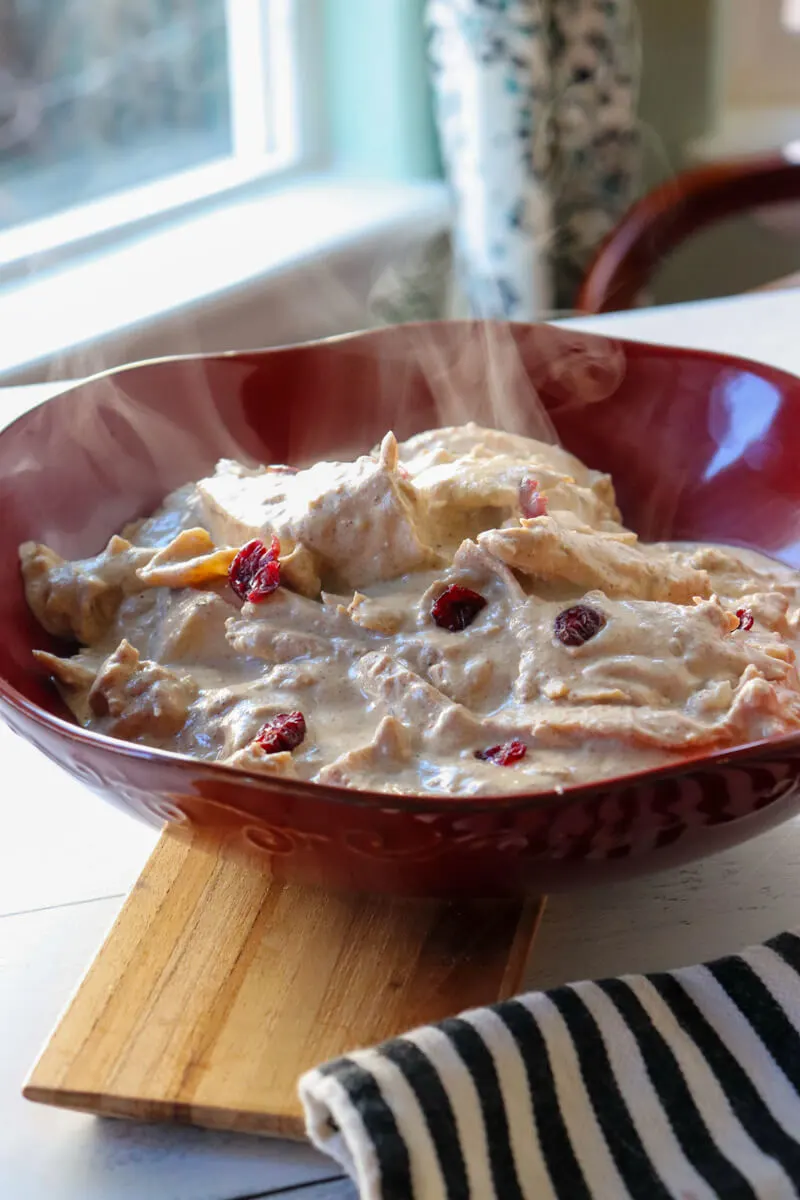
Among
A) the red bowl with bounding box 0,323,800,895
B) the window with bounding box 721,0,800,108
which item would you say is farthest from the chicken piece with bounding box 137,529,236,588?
the window with bounding box 721,0,800,108

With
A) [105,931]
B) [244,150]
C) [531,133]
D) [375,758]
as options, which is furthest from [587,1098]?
[244,150]

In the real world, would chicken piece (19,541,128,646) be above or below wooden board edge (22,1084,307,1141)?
above

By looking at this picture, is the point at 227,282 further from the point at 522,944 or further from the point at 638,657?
the point at 522,944

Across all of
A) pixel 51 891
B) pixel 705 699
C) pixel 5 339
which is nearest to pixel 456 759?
pixel 705 699

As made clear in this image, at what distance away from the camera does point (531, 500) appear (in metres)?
1.08

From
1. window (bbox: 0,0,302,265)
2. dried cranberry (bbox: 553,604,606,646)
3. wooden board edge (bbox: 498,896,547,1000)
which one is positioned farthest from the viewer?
window (bbox: 0,0,302,265)

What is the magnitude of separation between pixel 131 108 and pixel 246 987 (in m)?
2.44

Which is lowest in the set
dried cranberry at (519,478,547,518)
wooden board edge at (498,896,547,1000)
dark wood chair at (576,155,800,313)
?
dark wood chair at (576,155,800,313)

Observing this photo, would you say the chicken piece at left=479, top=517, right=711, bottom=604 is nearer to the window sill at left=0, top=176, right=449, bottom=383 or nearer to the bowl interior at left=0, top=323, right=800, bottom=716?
the bowl interior at left=0, top=323, right=800, bottom=716

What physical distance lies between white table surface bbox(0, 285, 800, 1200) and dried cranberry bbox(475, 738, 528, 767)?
0.12m

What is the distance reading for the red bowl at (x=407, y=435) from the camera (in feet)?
2.50

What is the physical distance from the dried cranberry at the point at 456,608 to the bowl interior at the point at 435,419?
36cm

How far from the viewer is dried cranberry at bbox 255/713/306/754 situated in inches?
35.4

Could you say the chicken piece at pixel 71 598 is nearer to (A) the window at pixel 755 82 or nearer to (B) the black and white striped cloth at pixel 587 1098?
(B) the black and white striped cloth at pixel 587 1098
